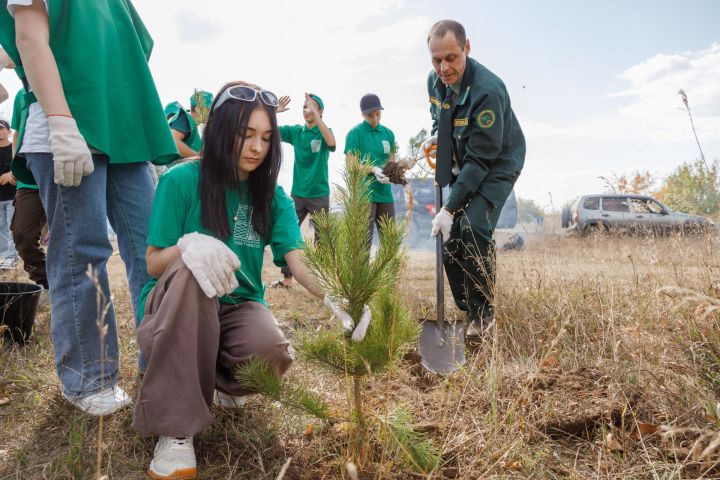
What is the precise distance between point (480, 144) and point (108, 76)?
2140mm

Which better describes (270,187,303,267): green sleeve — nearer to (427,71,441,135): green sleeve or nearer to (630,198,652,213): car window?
(427,71,441,135): green sleeve

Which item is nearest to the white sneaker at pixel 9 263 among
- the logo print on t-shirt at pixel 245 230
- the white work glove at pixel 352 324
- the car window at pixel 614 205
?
the logo print on t-shirt at pixel 245 230

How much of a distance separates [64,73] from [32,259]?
2.72m

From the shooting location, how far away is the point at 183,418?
1636 mm

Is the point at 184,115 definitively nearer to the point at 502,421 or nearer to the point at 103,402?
the point at 103,402

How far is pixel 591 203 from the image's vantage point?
45.2ft

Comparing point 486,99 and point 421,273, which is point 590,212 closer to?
point 421,273

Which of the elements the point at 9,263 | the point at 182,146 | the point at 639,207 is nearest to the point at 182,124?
the point at 182,146

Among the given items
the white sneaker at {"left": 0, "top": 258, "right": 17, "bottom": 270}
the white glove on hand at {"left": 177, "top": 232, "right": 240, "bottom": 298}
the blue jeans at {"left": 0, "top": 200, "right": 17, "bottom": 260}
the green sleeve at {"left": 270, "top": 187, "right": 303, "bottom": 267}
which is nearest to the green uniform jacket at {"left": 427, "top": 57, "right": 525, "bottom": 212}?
the green sleeve at {"left": 270, "top": 187, "right": 303, "bottom": 267}

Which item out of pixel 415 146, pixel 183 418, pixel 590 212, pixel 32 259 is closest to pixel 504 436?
pixel 183 418

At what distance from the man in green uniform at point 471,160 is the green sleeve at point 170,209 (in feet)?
5.63

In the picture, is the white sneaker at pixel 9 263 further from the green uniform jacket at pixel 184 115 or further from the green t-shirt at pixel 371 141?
the green t-shirt at pixel 371 141

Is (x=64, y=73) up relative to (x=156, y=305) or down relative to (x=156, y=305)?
up

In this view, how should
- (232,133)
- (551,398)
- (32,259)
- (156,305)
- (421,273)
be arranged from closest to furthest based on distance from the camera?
(156,305)
(232,133)
(551,398)
(32,259)
(421,273)
